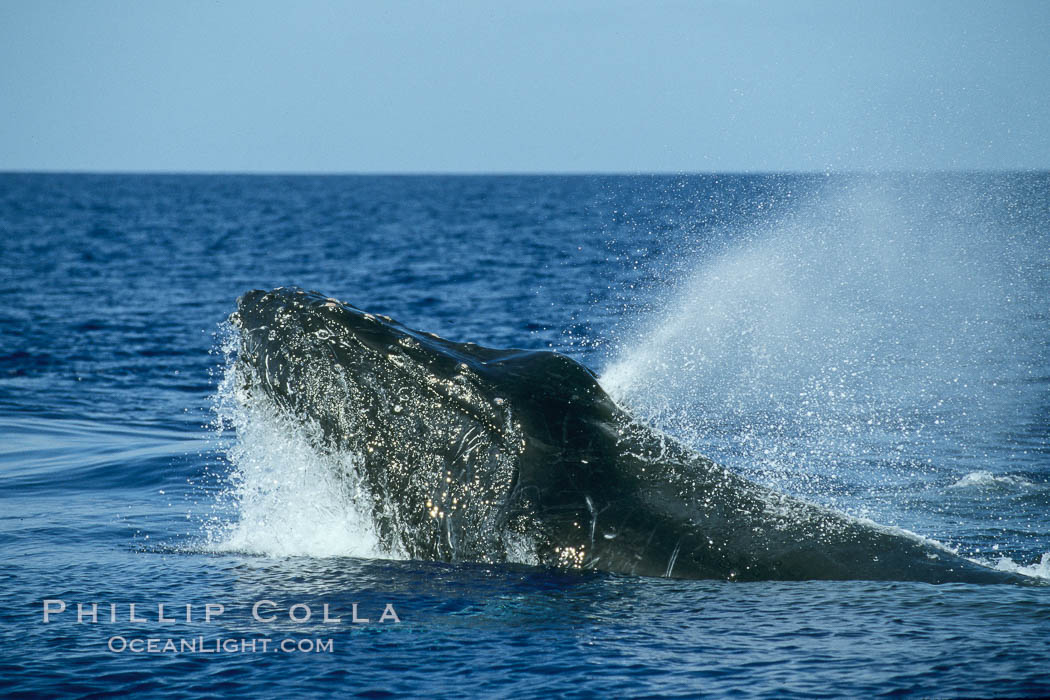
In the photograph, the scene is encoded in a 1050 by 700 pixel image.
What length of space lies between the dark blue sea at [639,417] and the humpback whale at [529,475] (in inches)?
7.8

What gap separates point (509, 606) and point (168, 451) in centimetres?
713

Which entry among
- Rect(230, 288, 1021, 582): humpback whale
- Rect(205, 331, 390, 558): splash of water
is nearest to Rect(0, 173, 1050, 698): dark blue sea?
Rect(205, 331, 390, 558): splash of water

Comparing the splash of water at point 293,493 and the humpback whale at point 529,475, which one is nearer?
the humpback whale at point 529,475

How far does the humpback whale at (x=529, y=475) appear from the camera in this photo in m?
6.75

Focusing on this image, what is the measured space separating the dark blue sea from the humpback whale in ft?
0.65

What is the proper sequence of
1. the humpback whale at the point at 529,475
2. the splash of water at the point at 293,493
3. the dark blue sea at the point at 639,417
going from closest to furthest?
the dark blue sea at the point at 639,417, the humpback whale at the point at 529,475, the splash of water at the point at 293,493

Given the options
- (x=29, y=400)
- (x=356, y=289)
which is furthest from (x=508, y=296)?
(x=29, y=400)

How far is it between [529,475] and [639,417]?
1.00m

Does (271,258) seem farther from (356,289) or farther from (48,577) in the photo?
(48,577)

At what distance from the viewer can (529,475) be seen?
6762 mm

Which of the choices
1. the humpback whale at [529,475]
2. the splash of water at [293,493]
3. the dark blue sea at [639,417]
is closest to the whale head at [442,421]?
the humpback whale at [529,475]

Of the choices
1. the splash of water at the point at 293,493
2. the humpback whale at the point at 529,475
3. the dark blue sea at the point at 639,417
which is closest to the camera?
the dark blue sea at the point at 639,417

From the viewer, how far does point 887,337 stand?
1927 centimetres

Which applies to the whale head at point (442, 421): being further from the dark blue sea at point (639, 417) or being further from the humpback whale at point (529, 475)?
the dark blue sea at point (639, 417)
